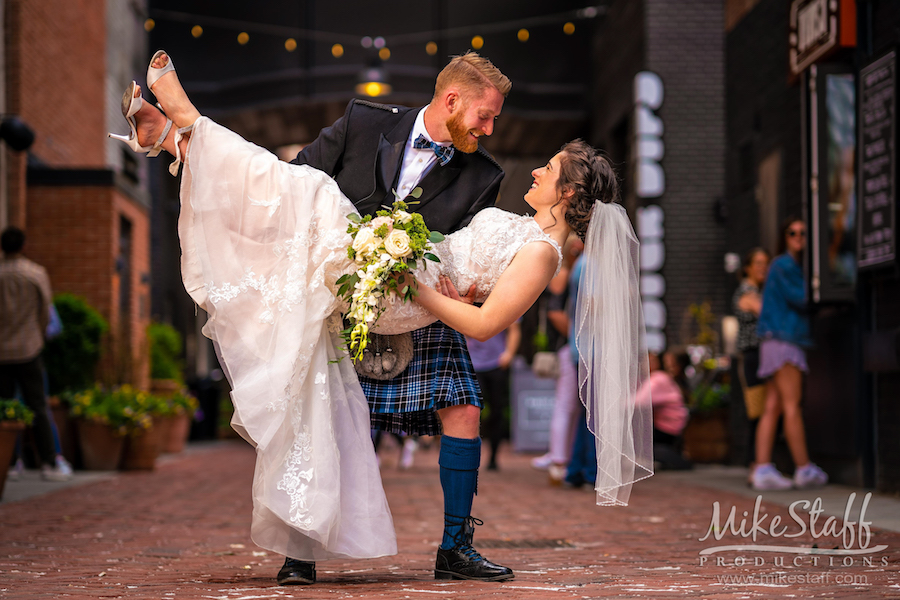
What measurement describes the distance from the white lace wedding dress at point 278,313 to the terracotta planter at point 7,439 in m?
3.57

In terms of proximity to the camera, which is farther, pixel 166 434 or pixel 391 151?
pixel 166 434

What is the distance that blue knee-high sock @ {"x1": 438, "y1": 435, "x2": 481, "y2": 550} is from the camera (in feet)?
11.7

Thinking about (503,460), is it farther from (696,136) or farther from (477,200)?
(477,200)

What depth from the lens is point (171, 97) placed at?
3.33 meters

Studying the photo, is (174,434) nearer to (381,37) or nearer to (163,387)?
(163,387)

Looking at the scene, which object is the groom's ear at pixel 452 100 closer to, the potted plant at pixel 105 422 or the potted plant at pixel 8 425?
the potted plant at pixel 8 425

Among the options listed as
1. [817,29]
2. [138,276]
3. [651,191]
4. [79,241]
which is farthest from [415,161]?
[138,276]

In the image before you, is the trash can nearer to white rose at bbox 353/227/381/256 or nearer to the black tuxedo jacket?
the black tuxedo jacket

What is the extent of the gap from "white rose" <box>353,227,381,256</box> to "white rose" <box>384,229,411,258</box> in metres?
0.04

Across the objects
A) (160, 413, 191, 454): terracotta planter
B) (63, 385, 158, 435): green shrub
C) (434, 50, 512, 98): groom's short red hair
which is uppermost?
(434, 50, 512, 98): groom's short red hair

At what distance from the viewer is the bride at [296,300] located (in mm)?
3299

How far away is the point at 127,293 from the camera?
12422mm

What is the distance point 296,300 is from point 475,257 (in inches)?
25.0

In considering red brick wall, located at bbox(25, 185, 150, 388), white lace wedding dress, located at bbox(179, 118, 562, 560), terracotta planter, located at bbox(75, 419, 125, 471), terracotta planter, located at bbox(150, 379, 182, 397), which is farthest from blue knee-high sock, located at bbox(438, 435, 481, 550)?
terracotta planter, located at bbox(150, 379, 182, 397)
